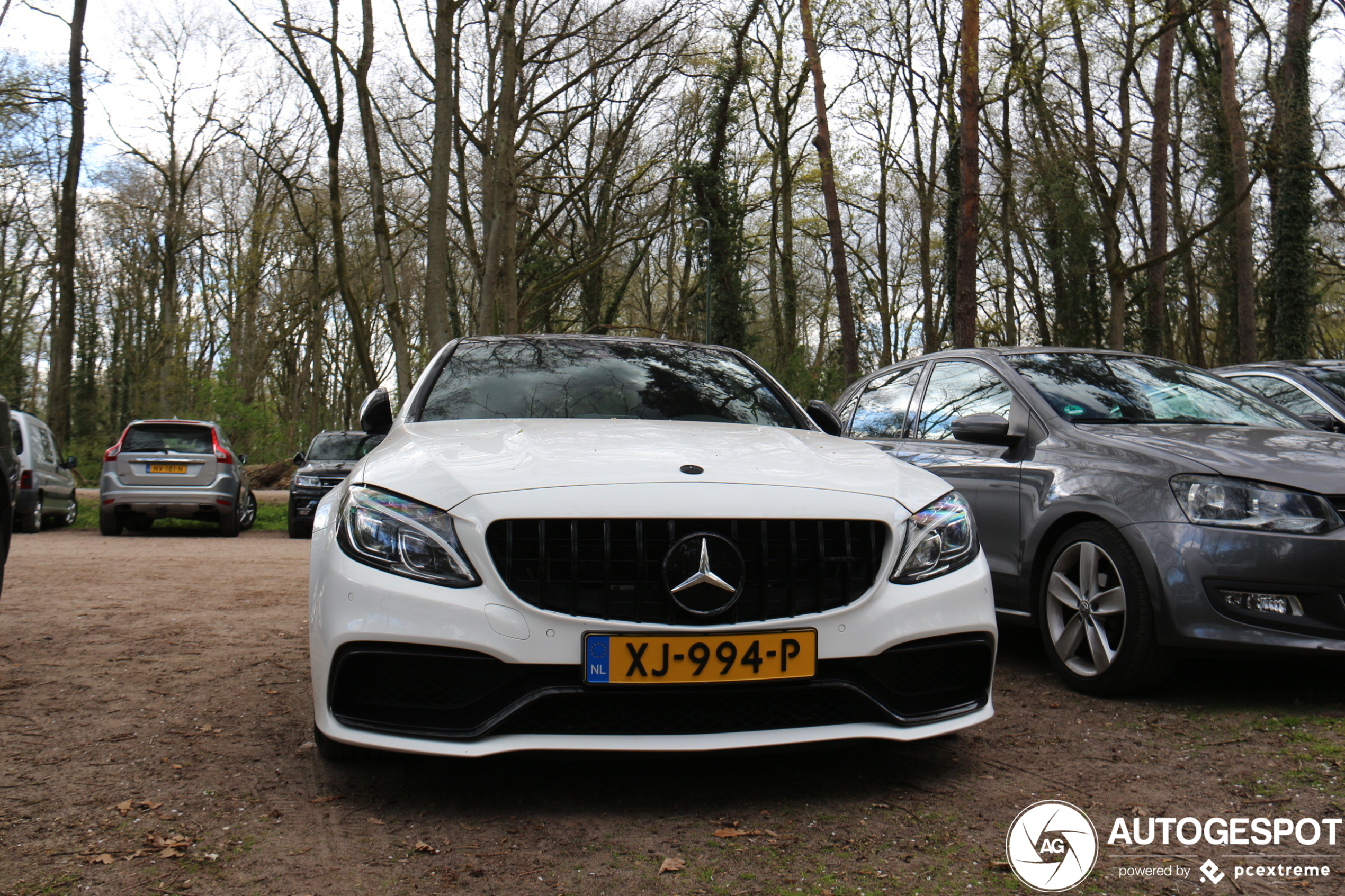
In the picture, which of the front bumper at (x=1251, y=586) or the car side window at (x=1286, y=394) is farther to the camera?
the car side window at (x=1286, y=394)

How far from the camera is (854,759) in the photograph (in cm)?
354

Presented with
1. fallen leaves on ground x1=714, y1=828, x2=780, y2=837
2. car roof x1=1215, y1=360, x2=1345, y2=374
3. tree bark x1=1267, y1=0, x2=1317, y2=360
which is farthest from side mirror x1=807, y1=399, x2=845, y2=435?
tree bark x1=1267, y1=0, x2=1317, y2=360

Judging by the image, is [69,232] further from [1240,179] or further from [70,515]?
[1240,179]

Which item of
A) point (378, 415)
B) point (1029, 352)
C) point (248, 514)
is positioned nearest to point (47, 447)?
point (248, 514)

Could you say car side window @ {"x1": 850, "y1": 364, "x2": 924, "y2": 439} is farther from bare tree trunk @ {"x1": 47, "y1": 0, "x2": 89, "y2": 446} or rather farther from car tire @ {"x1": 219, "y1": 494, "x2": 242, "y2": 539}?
bare tree trunk @ {"x1": 47, "y1": 0, "x2": 89, "y2": 446}

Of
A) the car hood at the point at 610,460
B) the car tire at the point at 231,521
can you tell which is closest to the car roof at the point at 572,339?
the car hood at the point at 610,460

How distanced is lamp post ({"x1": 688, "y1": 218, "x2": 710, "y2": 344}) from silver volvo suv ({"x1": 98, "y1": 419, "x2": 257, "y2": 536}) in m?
15.3

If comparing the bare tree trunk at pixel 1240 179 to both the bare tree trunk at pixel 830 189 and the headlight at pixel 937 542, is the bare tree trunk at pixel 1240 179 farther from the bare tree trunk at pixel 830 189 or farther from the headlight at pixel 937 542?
the headlight at pixel 937 542

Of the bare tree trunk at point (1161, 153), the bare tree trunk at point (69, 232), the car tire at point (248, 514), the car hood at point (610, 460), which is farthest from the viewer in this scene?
the bare tree trunk at point (69, 232)

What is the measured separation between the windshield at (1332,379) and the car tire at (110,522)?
48.0 feet

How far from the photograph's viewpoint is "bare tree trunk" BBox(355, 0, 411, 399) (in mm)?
19656

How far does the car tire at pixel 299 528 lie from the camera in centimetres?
1595

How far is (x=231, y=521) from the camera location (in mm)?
15656

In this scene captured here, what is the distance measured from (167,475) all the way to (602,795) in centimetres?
1384
